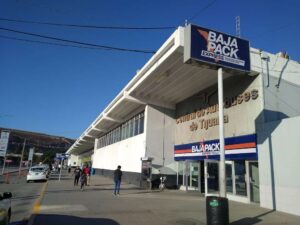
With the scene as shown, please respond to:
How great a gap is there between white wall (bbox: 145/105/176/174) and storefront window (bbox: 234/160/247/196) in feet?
25.3

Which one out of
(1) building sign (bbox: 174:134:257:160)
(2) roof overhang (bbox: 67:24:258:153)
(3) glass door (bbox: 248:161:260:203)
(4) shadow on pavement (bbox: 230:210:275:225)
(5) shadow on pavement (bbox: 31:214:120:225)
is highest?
(2) roof overhang (bbox: 67:24:258:153)

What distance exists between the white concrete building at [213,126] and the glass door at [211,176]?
0.20ft

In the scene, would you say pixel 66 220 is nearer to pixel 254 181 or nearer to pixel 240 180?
pixel 254 181

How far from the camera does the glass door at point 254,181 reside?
590 inches

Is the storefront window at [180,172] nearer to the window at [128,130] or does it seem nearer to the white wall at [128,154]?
the white wall at [128,154]

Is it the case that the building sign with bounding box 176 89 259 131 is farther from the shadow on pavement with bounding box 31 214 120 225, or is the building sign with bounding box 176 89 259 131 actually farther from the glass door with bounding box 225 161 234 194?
the shadow on pavement with bounding box 31 214 120 225

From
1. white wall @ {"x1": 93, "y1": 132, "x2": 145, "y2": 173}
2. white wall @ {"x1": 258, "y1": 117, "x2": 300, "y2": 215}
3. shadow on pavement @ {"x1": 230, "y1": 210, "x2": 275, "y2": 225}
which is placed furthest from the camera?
white wall @ {"x1": 93, "y1": 132, "x2": 145, "y2": 173}

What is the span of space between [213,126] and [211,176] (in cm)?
315

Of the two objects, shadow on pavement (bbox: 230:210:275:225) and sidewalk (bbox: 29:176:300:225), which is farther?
shadow on pavement (bbox: 230:210:275:225)

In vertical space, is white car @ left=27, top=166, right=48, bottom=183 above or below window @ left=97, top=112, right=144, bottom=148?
below

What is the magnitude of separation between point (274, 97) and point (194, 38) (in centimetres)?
690

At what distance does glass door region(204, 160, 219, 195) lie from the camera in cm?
1859

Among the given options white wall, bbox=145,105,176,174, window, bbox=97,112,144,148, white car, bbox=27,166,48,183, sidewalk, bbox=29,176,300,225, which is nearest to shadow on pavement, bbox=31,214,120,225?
sidewalk, bbox=29,176,300,225

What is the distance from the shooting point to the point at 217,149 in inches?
720
